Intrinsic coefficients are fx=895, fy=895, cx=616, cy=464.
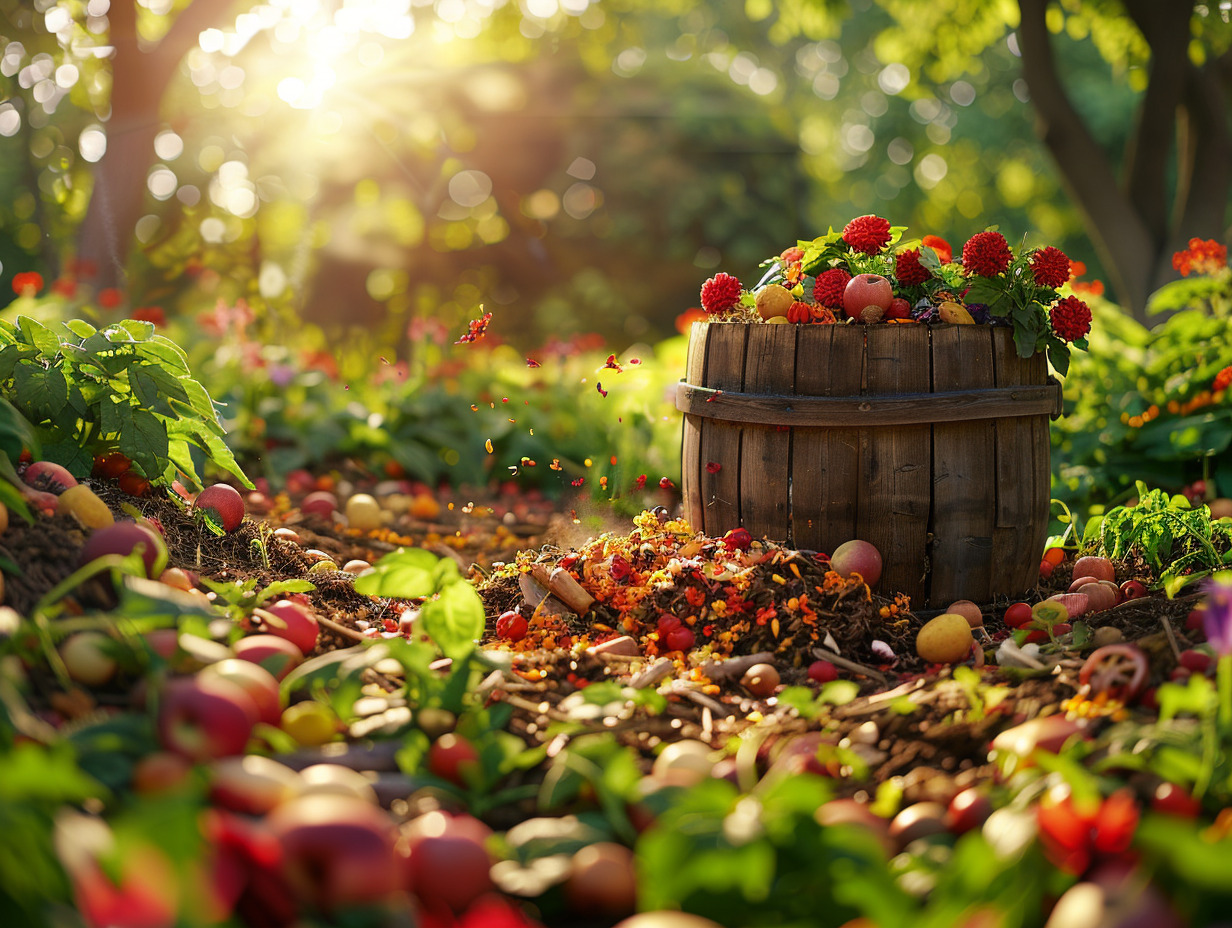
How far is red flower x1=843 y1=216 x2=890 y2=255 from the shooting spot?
288cm

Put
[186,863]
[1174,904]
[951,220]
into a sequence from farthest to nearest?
[951,220]
[1174,904]
[186,863]

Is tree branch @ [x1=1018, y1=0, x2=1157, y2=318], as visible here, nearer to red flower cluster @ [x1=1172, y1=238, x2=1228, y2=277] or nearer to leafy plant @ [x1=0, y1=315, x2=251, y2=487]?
red flower cluster @ [x1=1172, y1=238, x2=1228, y2=277]

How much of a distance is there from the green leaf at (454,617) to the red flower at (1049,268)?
79.9 inches

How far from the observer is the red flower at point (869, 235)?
2.88 metres

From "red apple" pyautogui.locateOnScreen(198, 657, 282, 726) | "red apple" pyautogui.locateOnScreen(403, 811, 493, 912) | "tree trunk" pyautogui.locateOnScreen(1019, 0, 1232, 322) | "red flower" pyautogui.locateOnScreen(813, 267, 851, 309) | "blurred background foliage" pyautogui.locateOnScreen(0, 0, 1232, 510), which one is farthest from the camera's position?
"tree trunk" pyautogui.locateOnScreen(1019, 0, 1232, 322)

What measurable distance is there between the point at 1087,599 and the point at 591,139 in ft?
36.9

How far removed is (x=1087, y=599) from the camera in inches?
104

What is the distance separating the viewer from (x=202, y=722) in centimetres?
138

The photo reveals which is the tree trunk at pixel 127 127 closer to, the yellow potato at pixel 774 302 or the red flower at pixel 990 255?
the yellow potato at pixel 774 302

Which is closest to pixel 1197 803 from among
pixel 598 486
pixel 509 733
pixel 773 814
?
pixel 773 814

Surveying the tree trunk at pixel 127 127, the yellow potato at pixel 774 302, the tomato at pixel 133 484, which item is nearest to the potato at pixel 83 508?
the tomato at pixel 133 484

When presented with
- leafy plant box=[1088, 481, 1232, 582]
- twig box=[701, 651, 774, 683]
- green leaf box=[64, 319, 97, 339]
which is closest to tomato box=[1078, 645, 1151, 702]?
twig box=[701, 651, 774, 683]

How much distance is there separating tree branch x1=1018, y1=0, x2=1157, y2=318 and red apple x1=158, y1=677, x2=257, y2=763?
25.7 feet

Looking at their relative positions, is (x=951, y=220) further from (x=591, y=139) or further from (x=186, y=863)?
(x=186, y=863)
